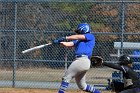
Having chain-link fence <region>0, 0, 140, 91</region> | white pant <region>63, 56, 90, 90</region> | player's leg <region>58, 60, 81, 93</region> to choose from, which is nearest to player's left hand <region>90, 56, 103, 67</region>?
white pant <region>63, 56, 90, 90</region>

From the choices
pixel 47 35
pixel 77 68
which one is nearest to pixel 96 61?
pixel 77 68

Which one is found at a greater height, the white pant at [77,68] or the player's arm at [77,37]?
the player's arm at [77,37]

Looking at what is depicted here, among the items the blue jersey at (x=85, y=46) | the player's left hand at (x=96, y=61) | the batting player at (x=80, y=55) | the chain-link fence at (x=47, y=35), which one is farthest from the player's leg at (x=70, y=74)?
the chain-link fence at (x=47, y=35)

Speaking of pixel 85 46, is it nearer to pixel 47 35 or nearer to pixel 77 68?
pixel 77 68

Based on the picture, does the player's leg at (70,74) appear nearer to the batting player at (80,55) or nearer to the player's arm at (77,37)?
the batting player at (80,55)

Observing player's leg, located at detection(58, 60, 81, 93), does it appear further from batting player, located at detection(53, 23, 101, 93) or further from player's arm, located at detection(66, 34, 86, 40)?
player's arm, located at detection(66, 34, 86, 40)

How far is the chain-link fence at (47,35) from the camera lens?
14.4 m

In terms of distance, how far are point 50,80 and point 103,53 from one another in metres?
1.83

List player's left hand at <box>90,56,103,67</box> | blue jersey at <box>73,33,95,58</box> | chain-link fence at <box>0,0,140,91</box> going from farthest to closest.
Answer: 1. chain-link fence at <box>0,0,140,91</box>
2. blue jersey at <box>73,33,95,58</box>
3. player's left hand at <box>90,56,103,67</box>

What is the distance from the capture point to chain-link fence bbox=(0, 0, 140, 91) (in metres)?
14.4

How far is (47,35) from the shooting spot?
1537 centimetres

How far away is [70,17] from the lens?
1499cm

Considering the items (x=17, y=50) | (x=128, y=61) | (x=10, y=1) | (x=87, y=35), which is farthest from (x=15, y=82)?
(x=128, y=61)

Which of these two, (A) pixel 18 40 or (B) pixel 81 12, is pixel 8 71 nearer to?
(A) pixel 18 40
